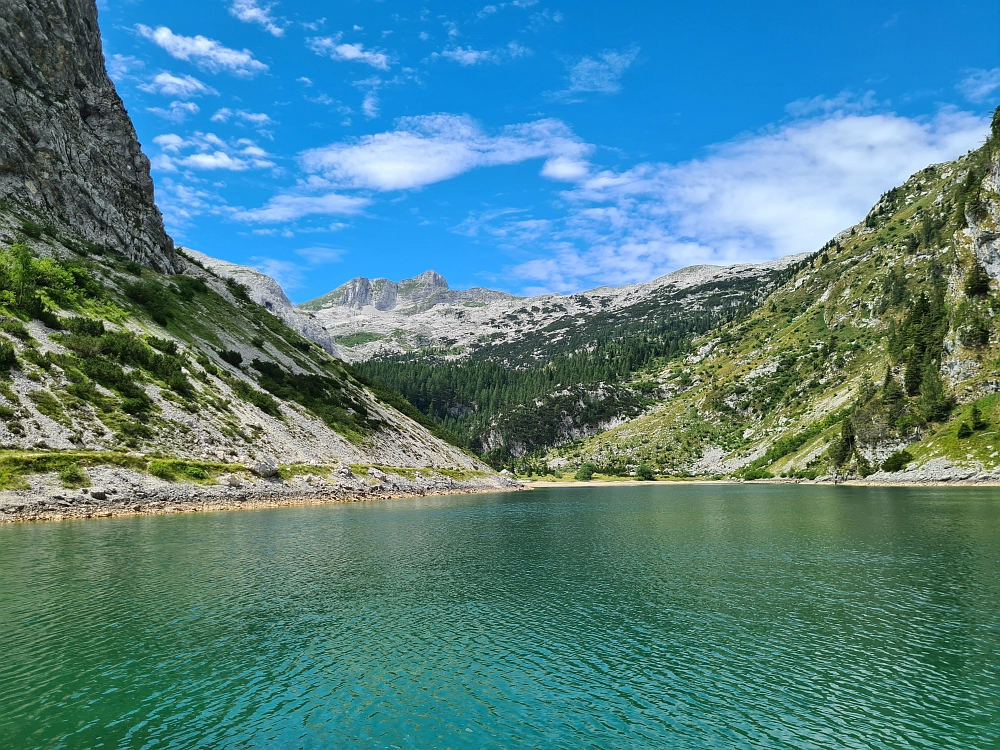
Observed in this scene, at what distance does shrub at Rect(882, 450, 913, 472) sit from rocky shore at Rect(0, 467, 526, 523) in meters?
113

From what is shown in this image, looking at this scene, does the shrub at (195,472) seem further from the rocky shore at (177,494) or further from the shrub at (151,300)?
the shrub at (151,300)

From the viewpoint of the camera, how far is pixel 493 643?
1020 inches

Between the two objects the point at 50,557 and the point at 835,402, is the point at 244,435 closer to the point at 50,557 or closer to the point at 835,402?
the point at 50,557

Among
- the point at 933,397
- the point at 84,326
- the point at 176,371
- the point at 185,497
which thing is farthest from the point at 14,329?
the point at 933,397

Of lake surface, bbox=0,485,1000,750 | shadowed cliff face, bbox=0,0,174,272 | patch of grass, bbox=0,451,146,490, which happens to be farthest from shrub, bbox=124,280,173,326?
lake surface, bbox=0,485,1000,750

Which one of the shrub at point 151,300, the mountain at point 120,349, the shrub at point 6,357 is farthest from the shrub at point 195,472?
the shrub at point 151,300

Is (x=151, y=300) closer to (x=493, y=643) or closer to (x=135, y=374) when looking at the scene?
(x=135, y=374)

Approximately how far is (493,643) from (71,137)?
517ft

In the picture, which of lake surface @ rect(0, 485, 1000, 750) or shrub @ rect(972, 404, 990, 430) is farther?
shrub @ rect(972, 404, 990, 430)

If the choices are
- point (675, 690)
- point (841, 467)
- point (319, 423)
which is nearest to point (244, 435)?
point (319, 423)

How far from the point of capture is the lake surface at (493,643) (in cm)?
1791

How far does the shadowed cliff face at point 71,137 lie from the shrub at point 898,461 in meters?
193

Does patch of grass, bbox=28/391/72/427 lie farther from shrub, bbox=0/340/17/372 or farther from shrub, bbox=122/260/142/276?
shrub, bbox=122/260/142/276

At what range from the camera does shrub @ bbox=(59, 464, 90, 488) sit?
195 ft
